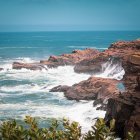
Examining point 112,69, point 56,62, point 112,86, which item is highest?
point 112,86

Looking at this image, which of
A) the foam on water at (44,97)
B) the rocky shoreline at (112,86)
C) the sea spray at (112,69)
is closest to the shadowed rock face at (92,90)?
the rocky shoreline at (112,86)

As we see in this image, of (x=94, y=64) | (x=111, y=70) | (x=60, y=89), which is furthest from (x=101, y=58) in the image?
(x=60, y=89)

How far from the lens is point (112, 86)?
2192 inches

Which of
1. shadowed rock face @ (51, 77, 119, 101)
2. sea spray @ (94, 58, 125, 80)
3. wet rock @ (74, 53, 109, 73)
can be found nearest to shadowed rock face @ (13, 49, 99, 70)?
wet rock @ (74, 53, 109, 73)

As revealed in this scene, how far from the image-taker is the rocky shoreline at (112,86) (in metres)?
37.3

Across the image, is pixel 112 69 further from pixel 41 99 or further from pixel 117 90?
pixel 117 90

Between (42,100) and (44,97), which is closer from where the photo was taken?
(42,100)

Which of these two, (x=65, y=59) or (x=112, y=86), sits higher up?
(x=112, y=86)

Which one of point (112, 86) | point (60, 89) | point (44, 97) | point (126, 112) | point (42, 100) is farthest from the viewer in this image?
point (60, 89)

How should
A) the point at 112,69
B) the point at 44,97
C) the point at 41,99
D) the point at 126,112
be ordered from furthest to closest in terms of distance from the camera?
the point at 112,69 < the point at 44,97 < the point at 41,99 < the point at 126,112

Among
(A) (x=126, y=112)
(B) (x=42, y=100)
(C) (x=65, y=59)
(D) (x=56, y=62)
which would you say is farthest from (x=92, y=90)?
(C) (x=65, y=59)

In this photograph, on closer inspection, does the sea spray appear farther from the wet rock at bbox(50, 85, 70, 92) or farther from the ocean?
the wet rock at bbox(50, 85, 70, 92)

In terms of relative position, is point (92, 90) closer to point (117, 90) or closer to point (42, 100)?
point (117, 90)

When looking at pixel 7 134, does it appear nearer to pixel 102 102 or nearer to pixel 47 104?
pixel 102 102
